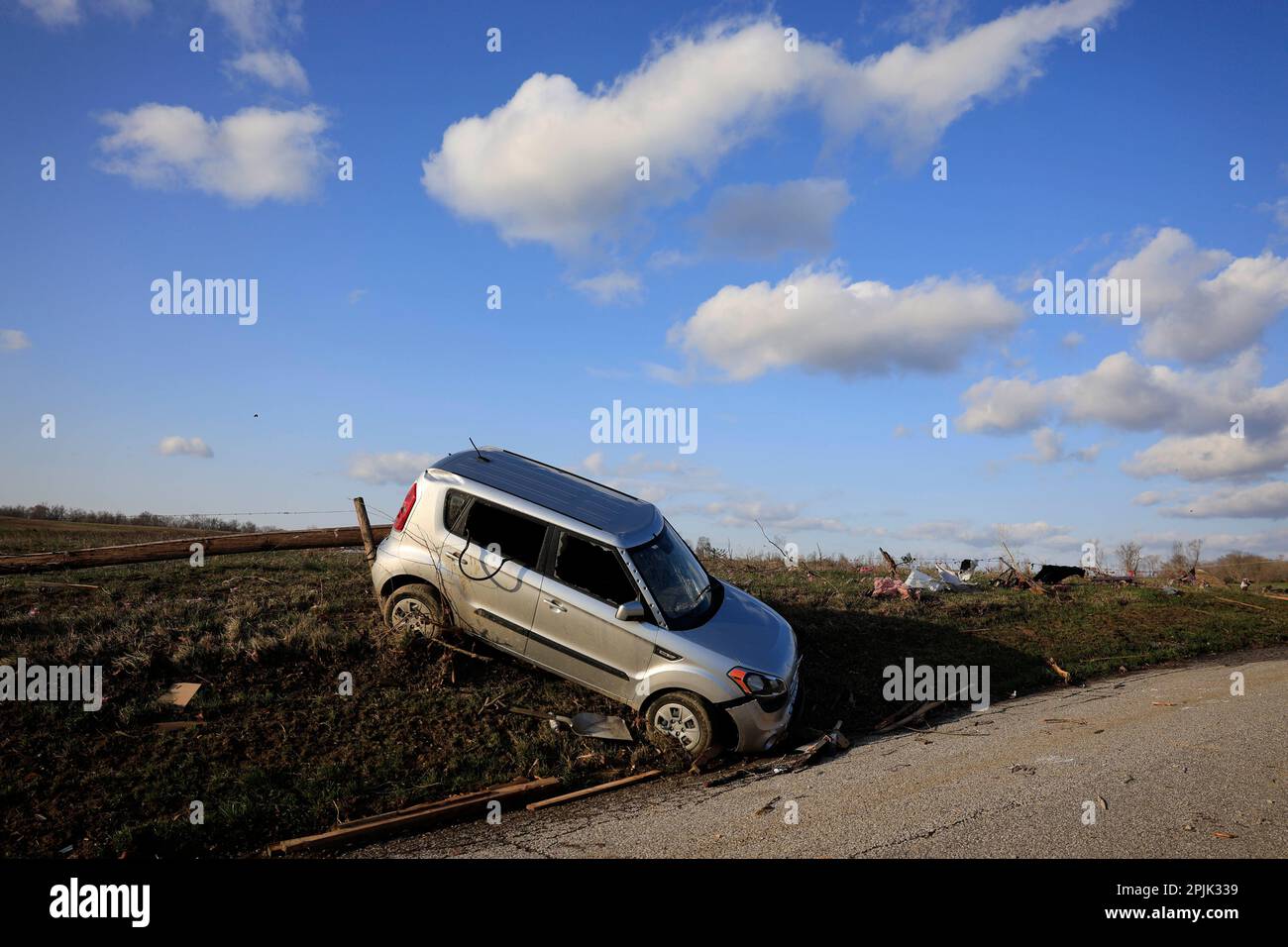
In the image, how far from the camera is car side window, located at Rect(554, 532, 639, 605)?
789 centimetres

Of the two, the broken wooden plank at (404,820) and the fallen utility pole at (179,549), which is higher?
the fallen utility pole at (179,549)

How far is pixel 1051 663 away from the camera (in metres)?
11.5

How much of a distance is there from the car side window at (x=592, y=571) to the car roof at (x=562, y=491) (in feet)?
0.72

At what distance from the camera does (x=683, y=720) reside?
753 centimetres

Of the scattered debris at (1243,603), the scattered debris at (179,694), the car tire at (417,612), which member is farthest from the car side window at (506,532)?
the scattered debris at (1243,603)

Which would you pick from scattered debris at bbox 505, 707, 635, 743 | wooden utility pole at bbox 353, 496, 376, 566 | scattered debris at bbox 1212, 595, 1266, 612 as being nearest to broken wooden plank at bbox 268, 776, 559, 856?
scattered debris at bbox 505, 707, 635, 743

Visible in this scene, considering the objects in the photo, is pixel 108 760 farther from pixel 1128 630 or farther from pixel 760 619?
pixel 1128 630

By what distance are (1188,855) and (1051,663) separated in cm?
721

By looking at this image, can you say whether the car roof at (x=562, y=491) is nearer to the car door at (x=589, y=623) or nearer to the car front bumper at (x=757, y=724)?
the car door at (x=589, y=623)

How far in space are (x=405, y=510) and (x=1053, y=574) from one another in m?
13.6

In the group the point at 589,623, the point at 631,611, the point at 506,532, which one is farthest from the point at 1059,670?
the point at 506,532

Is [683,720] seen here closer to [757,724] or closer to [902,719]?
[757,724]

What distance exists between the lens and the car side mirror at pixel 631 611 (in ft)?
24.8
